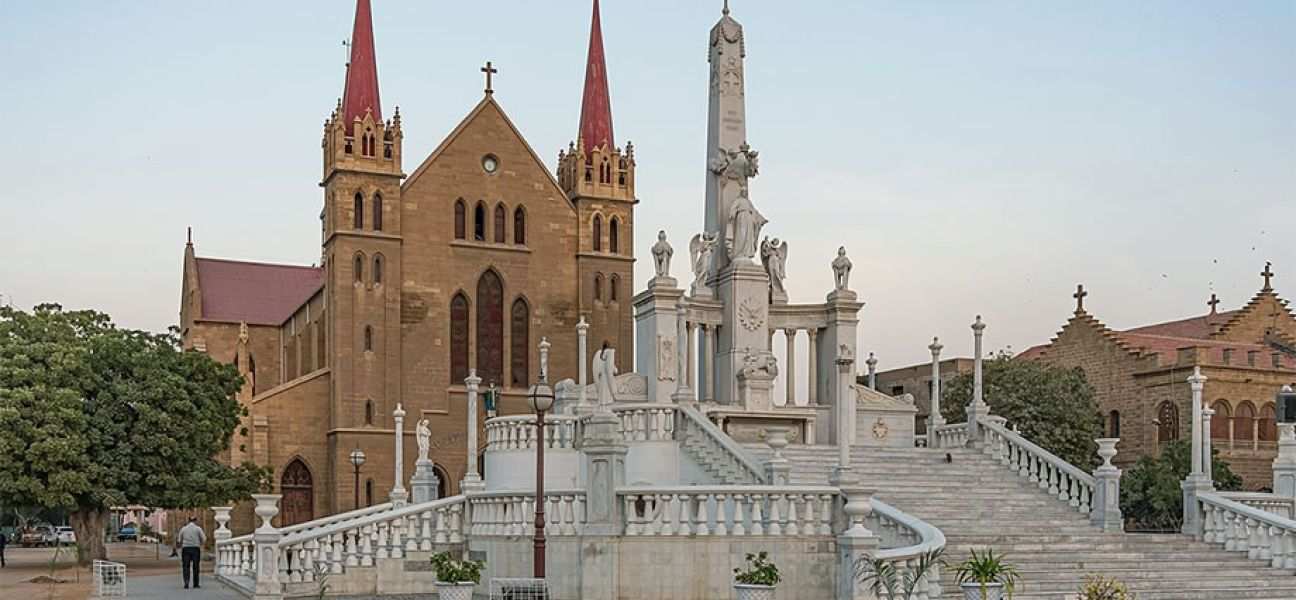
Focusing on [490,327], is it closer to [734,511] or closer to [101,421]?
[101,421]

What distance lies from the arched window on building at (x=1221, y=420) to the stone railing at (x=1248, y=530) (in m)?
29.0

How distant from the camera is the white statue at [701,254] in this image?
109 feet

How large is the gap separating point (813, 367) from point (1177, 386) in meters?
22.6

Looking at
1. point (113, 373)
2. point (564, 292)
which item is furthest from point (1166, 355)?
point (113, 373)

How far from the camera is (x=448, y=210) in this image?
169ft

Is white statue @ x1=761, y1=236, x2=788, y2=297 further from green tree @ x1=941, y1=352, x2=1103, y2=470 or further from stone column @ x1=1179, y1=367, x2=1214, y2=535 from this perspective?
green tree @ x1=941, y1=352, x2=1103, y2=470

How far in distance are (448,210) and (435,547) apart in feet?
91.8

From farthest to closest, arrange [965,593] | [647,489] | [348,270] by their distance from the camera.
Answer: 1. [348,270]
2. [647,489]
3. [965,593]

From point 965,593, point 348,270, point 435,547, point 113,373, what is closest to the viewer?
point 965,593

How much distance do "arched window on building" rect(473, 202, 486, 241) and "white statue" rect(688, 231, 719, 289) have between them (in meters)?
19.8

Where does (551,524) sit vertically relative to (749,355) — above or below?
below

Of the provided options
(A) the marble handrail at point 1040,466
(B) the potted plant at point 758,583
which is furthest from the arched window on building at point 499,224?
(B) the potted plant at point 758,583

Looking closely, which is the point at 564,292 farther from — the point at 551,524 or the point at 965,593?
the point at 965,593

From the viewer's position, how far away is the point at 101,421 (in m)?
37.2
